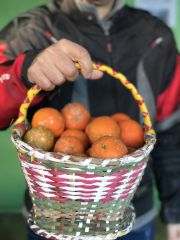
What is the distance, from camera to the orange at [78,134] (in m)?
0.95

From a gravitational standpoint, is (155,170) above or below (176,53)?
below

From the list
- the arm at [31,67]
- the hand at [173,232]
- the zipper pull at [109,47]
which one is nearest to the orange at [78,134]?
the arm at [31,67]

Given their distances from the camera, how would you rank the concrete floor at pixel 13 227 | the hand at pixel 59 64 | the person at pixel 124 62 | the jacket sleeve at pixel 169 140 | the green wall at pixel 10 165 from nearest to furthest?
the hand at pixel 59 64 < the person at pixel 124 62 < the jacket sleeve at pixel 169 140 < the green wall at pixel 10 165 < the concrete floor at pixel 13 227

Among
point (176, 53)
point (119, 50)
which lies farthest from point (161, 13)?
point (119, 50)

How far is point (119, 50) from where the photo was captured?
4.37 ft

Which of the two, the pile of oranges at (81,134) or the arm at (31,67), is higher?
the arm at (31,67)

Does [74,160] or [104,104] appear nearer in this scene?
[74,160]

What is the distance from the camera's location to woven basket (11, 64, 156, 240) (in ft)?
2.68

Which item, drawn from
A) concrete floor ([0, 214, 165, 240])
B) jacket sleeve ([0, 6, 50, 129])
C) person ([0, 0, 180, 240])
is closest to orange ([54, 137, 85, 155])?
jacket sleeve ([0, 6, 50, 129])

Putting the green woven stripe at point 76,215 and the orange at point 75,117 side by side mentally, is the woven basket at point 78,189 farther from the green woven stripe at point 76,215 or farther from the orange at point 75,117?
the orange at point 75,117

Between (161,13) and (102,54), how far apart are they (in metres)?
0.73

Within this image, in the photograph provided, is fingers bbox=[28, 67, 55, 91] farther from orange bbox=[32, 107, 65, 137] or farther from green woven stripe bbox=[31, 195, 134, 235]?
green woven stripe bbox=[31, 195, 134, 235]

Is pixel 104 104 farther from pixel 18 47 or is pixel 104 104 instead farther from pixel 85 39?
pixel 18 47

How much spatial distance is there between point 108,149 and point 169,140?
25.1 inches
